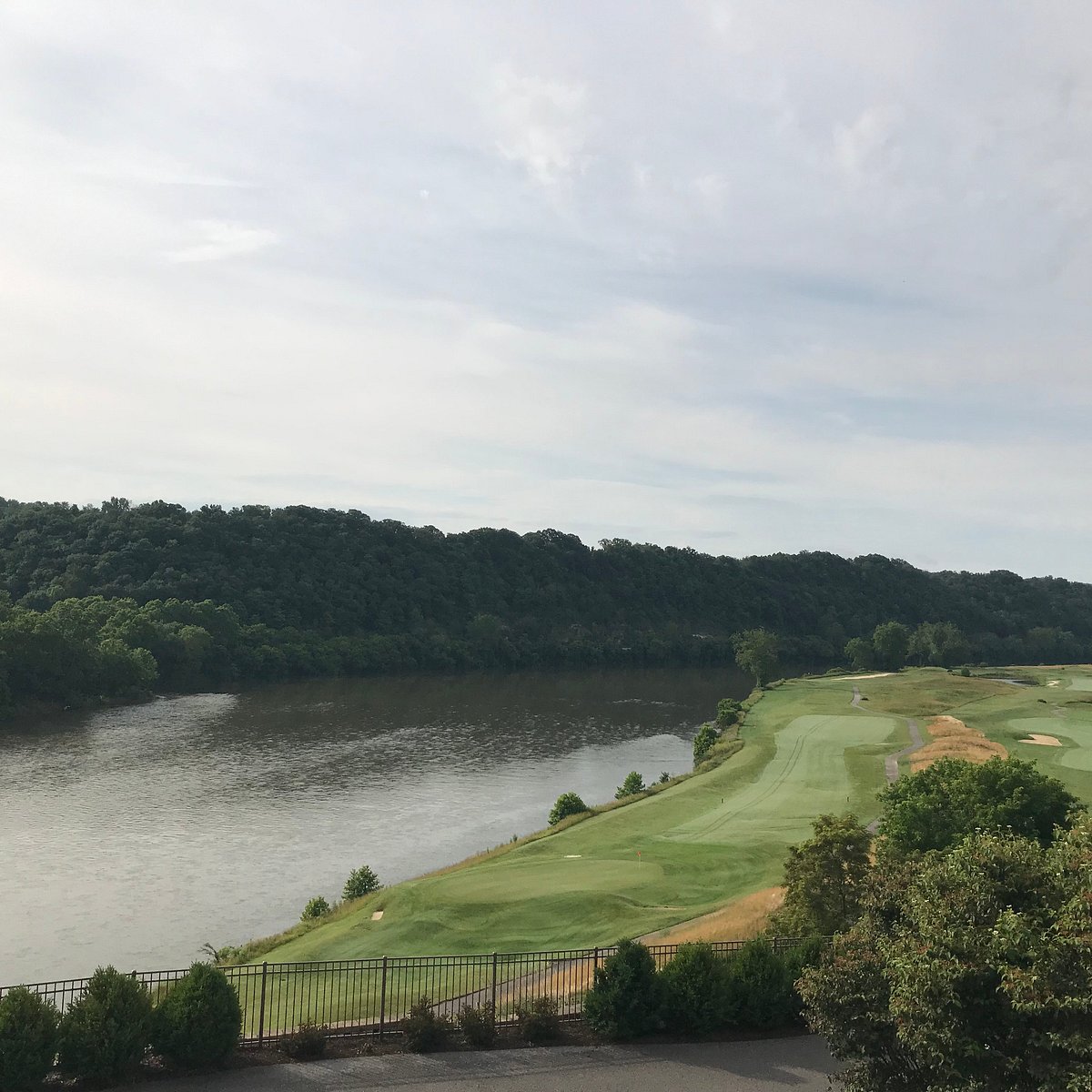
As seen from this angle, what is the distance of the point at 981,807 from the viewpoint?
998 inches

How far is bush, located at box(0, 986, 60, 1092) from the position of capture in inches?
598

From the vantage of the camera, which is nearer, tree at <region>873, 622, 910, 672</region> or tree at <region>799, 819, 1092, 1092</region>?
tree at <region>799, 819, 1092, 1092</region>

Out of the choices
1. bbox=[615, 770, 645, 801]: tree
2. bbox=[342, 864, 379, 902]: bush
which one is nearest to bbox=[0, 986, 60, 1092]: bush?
bbox=[342, 864, 379, 902]: bush

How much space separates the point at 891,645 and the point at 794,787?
88.2 metres

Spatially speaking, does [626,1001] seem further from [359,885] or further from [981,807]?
[359,885]

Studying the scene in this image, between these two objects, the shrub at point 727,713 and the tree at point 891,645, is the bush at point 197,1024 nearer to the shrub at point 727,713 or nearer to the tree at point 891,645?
the shrub at point 727,713

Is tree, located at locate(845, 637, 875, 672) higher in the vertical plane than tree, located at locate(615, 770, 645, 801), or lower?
higher

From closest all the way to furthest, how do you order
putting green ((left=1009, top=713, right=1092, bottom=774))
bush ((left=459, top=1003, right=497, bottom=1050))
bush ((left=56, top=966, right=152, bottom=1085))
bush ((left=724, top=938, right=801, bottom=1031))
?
bush ((left=56, top=966, right=152, bottom=1085)) → bush ((left=459, top=1003, right=497, bottom=1050)) → bush ((left=724, top=938, right=801, bottom=1031)) → putting green ((left=1009, top=713, right=1092, bottom=774))

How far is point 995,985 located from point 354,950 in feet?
64.2

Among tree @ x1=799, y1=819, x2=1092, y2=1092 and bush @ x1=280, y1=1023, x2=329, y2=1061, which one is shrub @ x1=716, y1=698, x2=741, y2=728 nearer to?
bush @ x1=280, y1=1023, x2=329, y2=1061

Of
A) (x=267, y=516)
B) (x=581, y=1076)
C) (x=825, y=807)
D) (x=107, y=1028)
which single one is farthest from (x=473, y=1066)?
(x=267, y=516)

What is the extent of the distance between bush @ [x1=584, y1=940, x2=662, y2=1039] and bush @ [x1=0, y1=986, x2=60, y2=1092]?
9.47 metres

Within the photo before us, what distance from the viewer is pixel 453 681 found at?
112m

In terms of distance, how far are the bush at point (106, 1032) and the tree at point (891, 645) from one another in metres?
129
